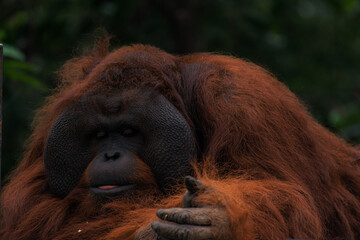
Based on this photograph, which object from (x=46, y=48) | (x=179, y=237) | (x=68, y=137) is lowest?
(x=179, y=237)

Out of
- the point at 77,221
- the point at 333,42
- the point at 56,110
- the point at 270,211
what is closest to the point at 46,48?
the point at 333,42

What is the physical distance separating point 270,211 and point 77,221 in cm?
95

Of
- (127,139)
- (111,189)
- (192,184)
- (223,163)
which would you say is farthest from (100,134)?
(192,184)

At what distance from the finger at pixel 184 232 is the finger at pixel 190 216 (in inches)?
0.7

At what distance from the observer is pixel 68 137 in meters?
3.42

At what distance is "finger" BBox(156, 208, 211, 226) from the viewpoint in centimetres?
250

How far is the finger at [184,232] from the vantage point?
2.47 meters

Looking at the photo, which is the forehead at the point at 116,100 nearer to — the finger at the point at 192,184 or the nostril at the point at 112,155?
the nostril at the point at 112,155

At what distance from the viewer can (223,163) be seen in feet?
10.5

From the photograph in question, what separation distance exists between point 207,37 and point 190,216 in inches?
194

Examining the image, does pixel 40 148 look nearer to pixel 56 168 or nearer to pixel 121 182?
pixel 56 168

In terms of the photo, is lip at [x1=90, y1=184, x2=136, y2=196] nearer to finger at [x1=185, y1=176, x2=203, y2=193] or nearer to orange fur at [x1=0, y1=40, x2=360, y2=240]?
orange fur at [x1=0, y1=40, x2=360, y2=240]

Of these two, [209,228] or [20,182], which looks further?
[20,182]

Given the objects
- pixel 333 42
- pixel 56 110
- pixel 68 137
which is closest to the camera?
pixel 68 137
